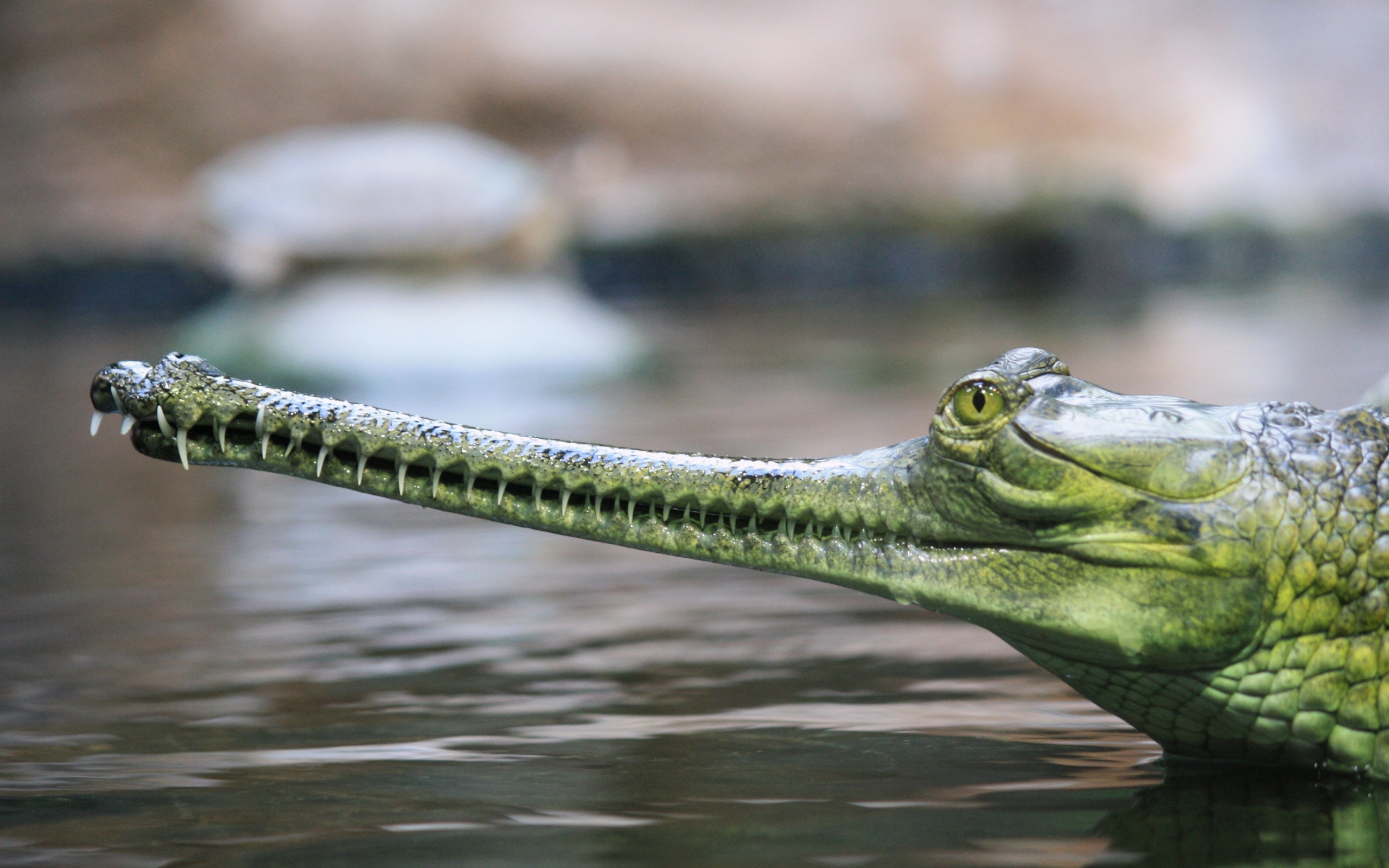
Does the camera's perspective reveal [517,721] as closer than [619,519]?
No

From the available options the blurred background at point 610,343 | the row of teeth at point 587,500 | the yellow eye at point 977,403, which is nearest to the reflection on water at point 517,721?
the blurred background at point 610,343

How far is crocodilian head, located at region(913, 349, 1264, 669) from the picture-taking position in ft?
7.47

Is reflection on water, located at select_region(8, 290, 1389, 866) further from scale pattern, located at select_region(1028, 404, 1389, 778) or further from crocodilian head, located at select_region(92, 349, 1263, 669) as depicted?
crocodilian head, located at select_region(92, 349, 1263, 669)

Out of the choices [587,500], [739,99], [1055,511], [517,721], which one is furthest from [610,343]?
[739,99]

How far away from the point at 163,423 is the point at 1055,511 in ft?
4.31

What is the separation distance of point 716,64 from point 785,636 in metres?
29.3

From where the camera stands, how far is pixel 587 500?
245cm

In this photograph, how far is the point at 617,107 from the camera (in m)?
31.4

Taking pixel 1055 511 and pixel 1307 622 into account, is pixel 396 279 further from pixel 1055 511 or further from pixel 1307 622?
pixel 1307 622

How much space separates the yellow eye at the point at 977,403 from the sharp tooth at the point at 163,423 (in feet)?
3.84

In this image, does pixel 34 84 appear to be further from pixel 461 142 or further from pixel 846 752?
pixel 846 752

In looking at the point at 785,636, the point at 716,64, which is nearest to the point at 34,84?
the point at 716,64

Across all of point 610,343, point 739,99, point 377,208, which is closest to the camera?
point 610,343

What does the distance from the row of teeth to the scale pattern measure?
1.45 ft
